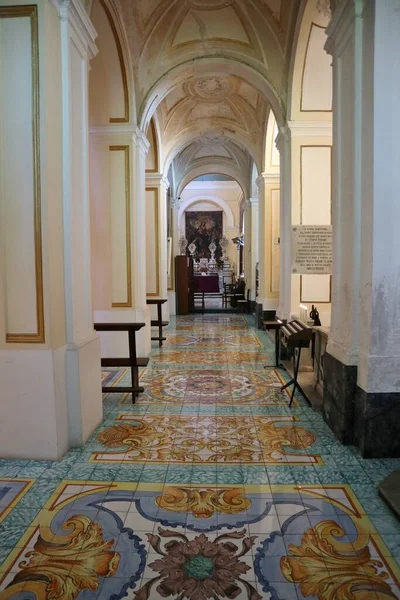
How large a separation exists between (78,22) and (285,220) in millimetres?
4454

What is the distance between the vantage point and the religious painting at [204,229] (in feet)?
89.1

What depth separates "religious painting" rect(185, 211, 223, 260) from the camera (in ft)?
89.1

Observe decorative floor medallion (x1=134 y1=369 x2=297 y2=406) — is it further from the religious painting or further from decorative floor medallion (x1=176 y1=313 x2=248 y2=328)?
the religious painting

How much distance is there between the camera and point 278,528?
105 inches

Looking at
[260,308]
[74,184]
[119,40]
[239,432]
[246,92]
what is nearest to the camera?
[74,184]

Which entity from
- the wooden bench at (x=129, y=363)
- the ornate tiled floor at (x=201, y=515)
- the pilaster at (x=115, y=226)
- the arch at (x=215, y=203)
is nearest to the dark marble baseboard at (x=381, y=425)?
the ornate tiled floor at (x=201, y=515)

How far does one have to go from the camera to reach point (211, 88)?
34.1 feet

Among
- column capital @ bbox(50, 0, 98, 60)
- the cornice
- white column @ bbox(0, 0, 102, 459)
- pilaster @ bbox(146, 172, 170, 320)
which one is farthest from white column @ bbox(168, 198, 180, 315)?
white column @ bbox(0, 0, 102, 459)

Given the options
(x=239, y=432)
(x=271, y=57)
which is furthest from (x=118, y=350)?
(x=271, y=57)

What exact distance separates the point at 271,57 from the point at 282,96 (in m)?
0.66

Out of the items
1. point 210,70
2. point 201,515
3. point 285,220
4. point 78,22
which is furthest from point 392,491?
point 210,70

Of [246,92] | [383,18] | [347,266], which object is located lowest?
[347,266]

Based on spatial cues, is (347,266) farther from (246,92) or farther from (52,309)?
(246,92)

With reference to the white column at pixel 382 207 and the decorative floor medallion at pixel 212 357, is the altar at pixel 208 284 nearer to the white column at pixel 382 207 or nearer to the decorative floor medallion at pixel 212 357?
the decorative floor medallion at pixel 212 357
